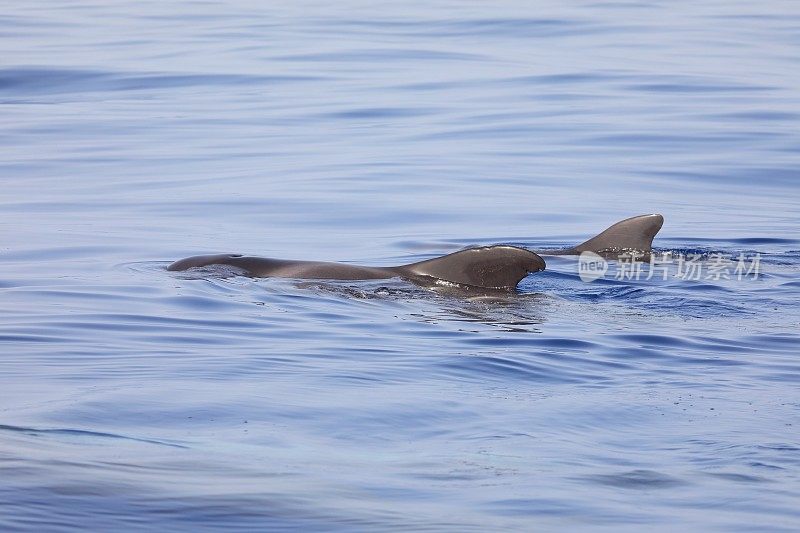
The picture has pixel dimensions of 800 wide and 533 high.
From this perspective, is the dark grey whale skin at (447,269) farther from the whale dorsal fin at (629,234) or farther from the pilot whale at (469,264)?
the whale dorsal fin at (629,234)

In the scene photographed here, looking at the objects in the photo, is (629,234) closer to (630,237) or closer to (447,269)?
(630,237)

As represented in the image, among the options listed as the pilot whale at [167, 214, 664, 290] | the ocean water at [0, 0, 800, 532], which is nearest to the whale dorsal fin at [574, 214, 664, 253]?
the pilot whale at [167, 214, 664, 290]

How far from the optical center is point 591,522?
17.6 ft

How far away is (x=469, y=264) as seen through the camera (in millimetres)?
10492

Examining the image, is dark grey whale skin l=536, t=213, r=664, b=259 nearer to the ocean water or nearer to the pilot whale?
the pilot whale

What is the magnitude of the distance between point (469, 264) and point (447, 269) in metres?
0.21

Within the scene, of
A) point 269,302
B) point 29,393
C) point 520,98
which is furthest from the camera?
point 520,98

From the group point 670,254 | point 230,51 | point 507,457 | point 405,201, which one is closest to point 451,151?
point 405,201

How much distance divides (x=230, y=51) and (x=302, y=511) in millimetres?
23961

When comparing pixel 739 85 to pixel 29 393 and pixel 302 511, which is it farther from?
pixel 302 511

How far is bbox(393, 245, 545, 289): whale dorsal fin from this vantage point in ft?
Answer: 34.1

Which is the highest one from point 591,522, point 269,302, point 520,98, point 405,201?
point 520,98

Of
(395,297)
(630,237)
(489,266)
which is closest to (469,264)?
(489,266)

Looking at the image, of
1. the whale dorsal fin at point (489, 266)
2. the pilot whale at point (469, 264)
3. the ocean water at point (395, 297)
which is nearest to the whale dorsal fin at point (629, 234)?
the pilot whale at point (469, 264)
